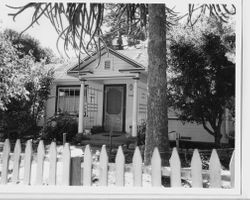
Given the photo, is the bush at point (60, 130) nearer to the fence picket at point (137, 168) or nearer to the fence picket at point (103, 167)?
the fence picket at point (103, 167)

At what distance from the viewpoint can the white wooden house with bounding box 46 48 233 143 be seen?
32.4ft

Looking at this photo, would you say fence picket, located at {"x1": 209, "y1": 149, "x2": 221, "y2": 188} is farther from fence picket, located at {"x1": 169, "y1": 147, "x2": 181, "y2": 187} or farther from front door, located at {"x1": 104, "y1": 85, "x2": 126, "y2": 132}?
front door, located at {"x1": 104, "y1": 85, "x2": 126, "y2": 132}

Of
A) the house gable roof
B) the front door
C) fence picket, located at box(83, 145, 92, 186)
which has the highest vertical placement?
the house gable roof

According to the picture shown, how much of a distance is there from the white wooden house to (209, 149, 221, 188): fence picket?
677 centimetres

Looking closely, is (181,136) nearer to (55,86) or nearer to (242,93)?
(55,86)

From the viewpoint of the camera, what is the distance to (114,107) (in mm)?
11516

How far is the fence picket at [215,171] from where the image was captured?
2393 mm

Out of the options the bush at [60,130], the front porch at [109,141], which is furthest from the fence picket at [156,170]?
the bush at [60,130]

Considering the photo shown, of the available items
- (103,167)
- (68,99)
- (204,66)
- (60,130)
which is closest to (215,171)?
(103,167)

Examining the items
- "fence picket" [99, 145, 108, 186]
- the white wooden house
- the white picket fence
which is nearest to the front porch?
the white wooden house

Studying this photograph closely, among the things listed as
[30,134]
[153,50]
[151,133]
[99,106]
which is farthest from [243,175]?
[30,134]

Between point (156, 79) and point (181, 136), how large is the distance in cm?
566

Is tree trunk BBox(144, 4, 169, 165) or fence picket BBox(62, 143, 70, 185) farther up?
tree trunk BBox(144, 4, 169, 165)

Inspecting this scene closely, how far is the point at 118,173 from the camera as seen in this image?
8.39 ft
